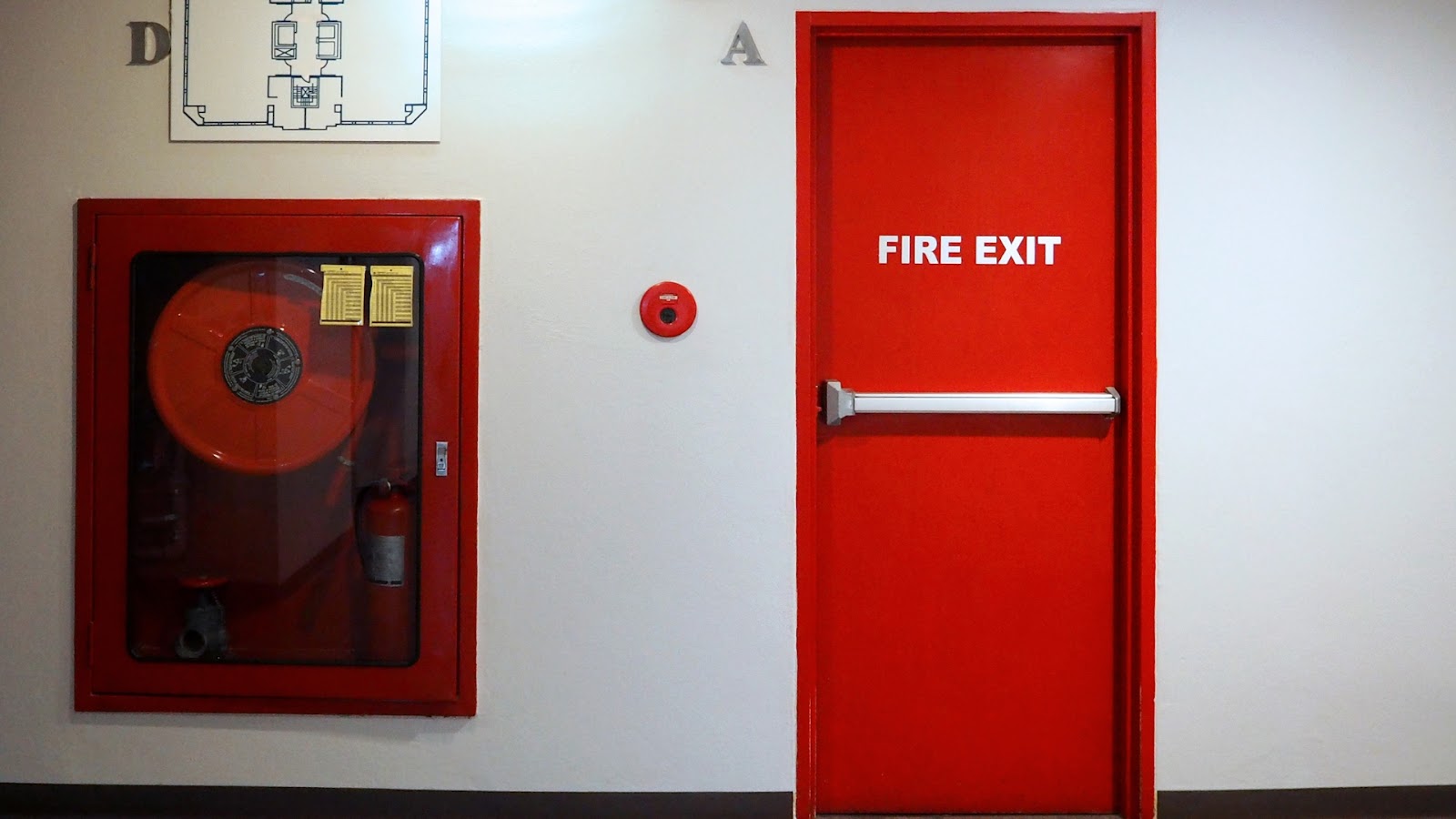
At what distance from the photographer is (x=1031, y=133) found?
2.46 m

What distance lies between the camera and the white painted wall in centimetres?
239

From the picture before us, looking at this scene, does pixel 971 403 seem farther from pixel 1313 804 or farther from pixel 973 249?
pixel 1313 804

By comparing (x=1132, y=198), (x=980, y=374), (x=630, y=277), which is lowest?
(x=980, y=374)

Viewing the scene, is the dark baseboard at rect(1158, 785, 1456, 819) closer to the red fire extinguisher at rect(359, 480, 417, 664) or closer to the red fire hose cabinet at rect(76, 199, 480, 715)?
the red fire hose cabinet at rect(76, 199, 480, 715)

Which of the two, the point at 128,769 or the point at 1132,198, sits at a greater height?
the point at 1132,198

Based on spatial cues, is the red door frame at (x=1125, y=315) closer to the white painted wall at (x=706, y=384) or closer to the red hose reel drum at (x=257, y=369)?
the white painted wall at (x=706, y=384)

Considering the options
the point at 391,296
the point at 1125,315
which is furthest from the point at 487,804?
the point at 1125,315

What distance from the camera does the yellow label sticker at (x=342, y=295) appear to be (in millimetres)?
2342

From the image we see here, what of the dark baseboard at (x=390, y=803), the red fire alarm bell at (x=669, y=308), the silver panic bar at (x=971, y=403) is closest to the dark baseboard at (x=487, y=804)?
the dark baseboard at (x=390, y=803)

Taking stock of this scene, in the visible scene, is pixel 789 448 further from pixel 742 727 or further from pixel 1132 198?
pixel 1132 198

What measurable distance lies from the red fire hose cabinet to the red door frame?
0.84 m

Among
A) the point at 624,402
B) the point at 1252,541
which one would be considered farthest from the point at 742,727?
the point at 1252,541

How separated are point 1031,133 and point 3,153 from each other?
2617mm

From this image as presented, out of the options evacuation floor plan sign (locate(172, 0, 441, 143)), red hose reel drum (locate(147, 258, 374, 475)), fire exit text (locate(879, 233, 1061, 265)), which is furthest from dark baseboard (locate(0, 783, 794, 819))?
evacuation floor plan sign (locate(172, 0, 441, 143))
